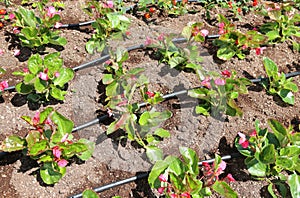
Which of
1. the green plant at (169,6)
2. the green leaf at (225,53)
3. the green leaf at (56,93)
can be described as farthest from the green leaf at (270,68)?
the green leaf at (56,93)

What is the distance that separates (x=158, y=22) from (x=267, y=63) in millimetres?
1194

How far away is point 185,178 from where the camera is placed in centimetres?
236

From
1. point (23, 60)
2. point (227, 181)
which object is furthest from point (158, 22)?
point (227, 181)

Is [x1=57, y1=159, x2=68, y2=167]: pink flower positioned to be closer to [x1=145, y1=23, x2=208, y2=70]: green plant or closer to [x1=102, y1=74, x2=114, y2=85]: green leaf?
[x1=102, y1=74, x2=114, y2=85]: green leaf

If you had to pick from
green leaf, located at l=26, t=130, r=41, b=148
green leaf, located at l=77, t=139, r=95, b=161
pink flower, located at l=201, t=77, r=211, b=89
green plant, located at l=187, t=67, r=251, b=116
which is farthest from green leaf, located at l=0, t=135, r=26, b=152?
pink flower, located at l=201, t=77, r=211, b=89

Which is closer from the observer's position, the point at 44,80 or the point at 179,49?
the point at 44,80

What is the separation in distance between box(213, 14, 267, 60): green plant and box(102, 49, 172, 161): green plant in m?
0.86

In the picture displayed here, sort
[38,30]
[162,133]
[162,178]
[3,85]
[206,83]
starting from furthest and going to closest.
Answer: [38,30], [206,83], [3,85], [162,133], [162,178]

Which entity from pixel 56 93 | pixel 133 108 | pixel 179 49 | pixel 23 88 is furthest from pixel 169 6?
pixel 23 88

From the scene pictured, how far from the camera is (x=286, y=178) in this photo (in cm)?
262

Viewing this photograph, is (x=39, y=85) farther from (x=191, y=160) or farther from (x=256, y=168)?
(x=256, y=168)

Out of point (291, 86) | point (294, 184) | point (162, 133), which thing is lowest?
point (294, 184)

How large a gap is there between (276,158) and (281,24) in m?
1.68

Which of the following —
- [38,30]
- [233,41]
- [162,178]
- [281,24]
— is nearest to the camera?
[162,178]
